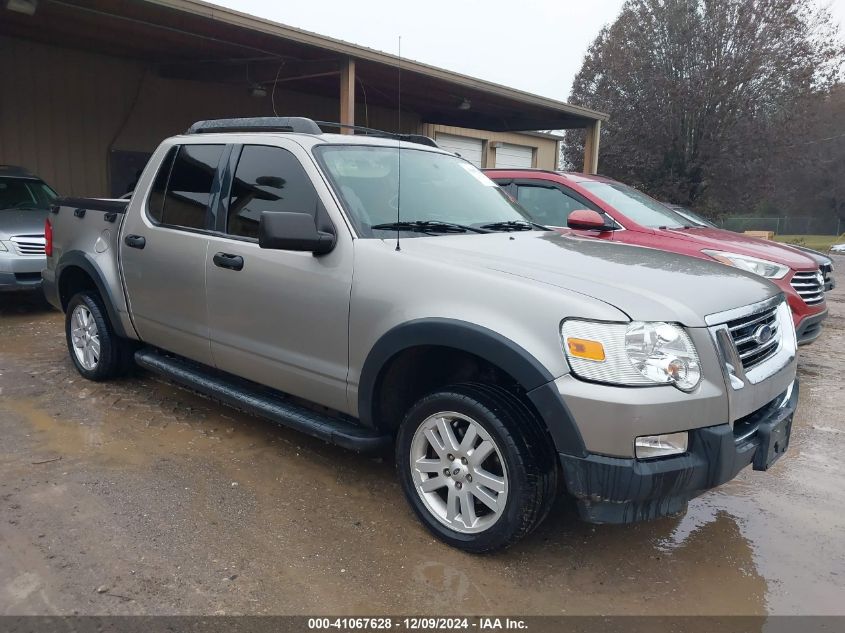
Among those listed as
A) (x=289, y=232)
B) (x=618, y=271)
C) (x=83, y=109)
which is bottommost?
(x=618, y=271)

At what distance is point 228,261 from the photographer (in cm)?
384

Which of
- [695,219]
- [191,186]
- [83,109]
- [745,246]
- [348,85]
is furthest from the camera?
[83,109]

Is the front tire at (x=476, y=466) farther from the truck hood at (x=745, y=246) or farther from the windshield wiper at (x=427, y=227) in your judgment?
the truck hood at (x=745, y=246)

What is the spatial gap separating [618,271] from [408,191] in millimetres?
1313

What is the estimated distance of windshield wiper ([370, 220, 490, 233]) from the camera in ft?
11.4

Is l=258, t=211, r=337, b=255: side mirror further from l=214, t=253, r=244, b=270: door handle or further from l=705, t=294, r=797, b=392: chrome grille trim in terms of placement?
l=705, t=294, r=797, b=392: chrome grille trim

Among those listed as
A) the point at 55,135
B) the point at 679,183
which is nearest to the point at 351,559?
the point at 55,135

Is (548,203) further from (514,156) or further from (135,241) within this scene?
(514,156)

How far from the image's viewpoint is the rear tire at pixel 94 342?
5.03 metres

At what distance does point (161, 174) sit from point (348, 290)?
205 centimetres

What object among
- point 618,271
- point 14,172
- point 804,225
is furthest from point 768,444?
point 804,225

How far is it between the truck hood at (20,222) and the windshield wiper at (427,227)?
590 centimetres

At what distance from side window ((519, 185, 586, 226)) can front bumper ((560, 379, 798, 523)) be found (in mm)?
4298

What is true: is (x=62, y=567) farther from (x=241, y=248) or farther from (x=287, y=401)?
(x=241, y=248)
